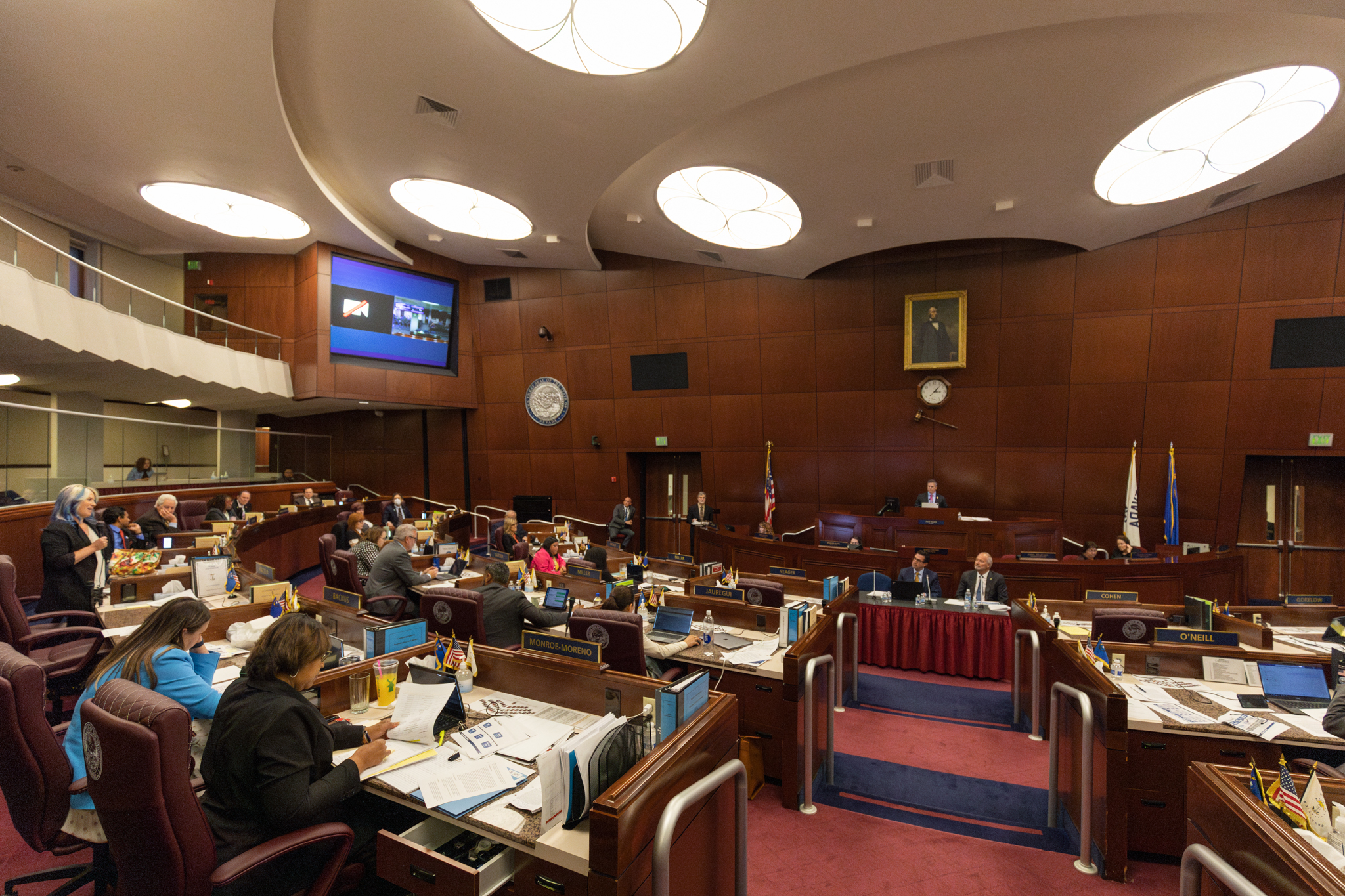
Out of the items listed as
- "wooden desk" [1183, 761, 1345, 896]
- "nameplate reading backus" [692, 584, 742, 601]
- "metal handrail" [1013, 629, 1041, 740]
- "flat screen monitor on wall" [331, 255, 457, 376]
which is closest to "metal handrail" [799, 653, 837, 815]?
"nameplate reading backus" [692, 584, 742, 601]

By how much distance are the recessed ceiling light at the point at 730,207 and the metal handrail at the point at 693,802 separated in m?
6.70

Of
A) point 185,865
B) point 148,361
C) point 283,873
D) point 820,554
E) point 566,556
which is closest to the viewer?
point 185,865

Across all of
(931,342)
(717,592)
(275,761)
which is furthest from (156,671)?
(931,342)

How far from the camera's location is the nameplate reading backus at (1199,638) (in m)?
3.72

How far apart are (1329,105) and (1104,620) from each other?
5.70m

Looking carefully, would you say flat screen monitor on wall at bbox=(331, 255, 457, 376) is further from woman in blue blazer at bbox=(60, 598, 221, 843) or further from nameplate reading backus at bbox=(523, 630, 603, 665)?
nameplate reading backus at bbox=(523, 630, 603, 665)

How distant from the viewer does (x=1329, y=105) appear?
5734 mm

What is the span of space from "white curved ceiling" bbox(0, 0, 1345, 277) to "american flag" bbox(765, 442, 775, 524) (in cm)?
363

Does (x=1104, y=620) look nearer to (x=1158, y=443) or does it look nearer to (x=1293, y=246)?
(x=1158, y=443)

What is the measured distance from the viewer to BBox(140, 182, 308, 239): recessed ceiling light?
859 centimetres

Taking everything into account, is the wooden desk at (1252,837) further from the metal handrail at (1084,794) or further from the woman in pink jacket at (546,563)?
the woman in pink jacket at (546,563)

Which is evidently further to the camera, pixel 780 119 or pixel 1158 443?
pixel 1158 443

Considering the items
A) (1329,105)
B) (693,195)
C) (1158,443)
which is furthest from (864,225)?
(1158,443)

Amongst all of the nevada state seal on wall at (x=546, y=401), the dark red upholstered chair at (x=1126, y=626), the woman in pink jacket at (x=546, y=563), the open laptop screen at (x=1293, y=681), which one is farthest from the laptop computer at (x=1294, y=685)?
the nevada state seal on wall at (x=546, y=401)
